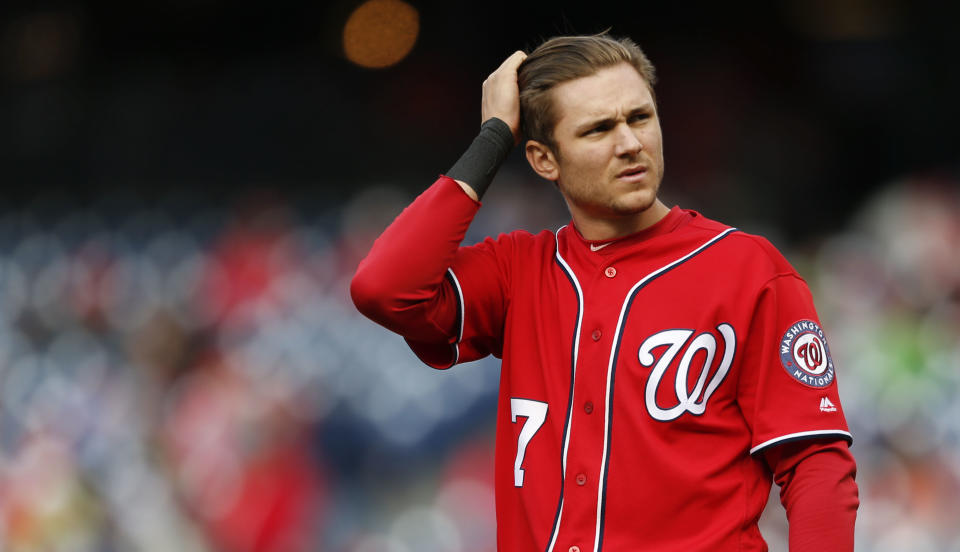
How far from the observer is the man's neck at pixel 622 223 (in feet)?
4.98

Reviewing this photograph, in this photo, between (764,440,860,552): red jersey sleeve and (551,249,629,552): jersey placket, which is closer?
(764,440,860,552): red jersey sleeve

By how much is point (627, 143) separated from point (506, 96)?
0.24 m

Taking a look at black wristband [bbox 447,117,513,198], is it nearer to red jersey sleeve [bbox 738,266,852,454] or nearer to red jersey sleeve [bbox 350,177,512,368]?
red jersey sleeve [bbox 350,177,512,368]

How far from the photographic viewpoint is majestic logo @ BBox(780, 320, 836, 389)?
1.33m

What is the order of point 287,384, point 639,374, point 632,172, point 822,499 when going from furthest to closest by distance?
point 287,384
point 632,172
point 639,374
point 822,499

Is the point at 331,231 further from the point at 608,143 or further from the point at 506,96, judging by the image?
the point at 608,143

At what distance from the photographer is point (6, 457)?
13.3 ft

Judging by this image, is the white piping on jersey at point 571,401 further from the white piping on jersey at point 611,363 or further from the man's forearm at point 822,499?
the man's forearm at point 822,499

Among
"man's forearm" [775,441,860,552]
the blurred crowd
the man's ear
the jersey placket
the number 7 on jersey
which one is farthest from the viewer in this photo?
the blurred crowd

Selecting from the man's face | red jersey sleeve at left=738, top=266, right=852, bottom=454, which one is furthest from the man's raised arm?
red jersey sleeve at left=738, top=266, right=852, bottom=454

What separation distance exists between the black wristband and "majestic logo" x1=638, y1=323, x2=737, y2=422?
0.37m

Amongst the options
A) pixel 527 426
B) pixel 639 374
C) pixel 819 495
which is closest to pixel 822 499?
pixel 819 495

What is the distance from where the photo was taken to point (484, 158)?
5.02 feet

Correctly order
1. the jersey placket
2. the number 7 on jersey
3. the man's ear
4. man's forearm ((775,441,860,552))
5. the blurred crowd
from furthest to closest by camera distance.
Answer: the blurred crowd, the man's ear, the number 7 on jersey, the jersey placket, man's forearm ((775,441,860,552))
